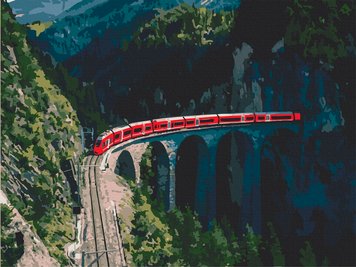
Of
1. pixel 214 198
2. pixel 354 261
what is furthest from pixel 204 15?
pixel 354 261

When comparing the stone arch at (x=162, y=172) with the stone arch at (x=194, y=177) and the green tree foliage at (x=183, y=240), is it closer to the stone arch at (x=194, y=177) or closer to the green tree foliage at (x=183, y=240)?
the green tree foliage at (x=183, y=240)

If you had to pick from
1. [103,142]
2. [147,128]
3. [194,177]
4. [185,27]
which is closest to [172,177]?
[147,128]

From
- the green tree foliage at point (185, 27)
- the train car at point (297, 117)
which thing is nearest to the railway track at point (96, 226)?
the train car at point (297, 117)

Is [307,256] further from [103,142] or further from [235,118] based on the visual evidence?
[103,142]

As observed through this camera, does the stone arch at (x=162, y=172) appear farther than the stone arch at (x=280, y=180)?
No

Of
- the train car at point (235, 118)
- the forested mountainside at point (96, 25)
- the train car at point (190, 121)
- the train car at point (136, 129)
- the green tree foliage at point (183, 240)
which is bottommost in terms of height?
the green tree foliage at point (183, 240)

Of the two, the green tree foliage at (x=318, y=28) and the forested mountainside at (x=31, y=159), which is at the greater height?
the green tree foliage at (x=318, y=28)

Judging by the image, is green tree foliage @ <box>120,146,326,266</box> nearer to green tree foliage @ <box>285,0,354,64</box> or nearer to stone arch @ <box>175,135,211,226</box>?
stone arch @ <box>175,135,211,226</box>
